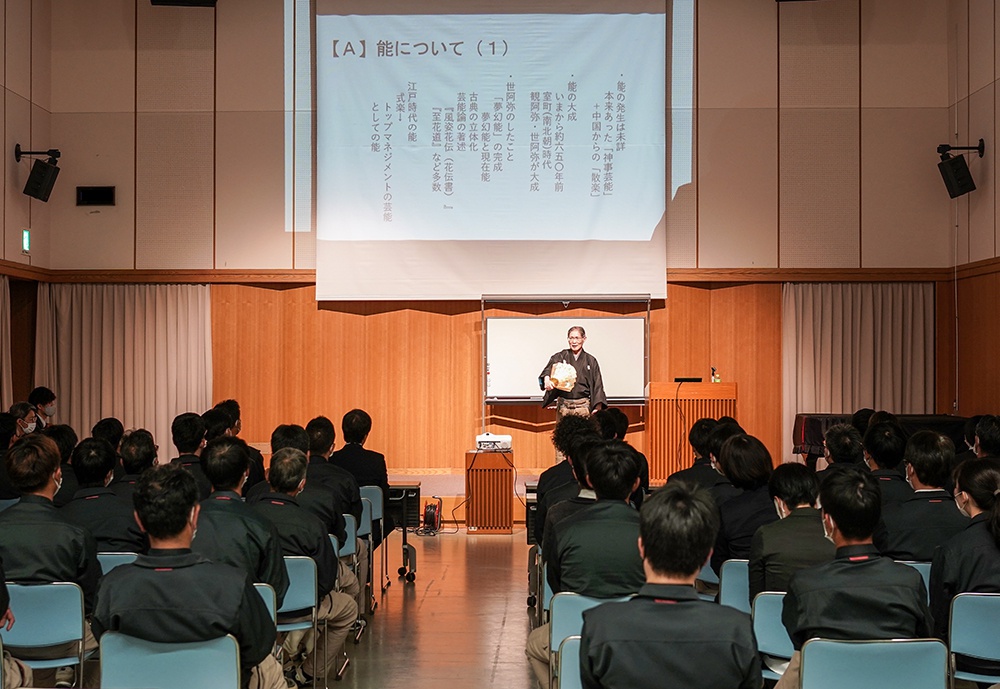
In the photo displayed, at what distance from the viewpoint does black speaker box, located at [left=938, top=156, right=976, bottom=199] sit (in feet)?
31.1

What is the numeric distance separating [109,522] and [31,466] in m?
0.56

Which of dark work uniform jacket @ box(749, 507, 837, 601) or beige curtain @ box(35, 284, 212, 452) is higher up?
beige curtain @ box(35, 284, 212, 452)

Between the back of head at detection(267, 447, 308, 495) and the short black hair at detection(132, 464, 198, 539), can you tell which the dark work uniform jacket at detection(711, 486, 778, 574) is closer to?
the back of head at detection(267, 447, 308, 495)

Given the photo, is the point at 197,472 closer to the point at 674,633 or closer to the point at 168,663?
the point at 168,663

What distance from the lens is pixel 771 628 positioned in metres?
3.53

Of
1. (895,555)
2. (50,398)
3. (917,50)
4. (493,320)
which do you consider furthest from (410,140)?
(895,555)

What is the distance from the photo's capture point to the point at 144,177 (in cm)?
1050

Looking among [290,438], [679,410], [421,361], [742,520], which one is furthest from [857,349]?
[290,438]

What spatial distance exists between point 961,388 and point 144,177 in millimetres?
A: 8716

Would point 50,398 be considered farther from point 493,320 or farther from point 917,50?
point 917,50

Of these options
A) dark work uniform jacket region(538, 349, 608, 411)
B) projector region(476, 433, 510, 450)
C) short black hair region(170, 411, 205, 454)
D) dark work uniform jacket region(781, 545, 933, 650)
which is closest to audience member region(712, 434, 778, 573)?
dark work uniform jacket region(781, 545, 933, 650)

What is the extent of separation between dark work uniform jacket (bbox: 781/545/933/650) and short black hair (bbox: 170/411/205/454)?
401 centimetres

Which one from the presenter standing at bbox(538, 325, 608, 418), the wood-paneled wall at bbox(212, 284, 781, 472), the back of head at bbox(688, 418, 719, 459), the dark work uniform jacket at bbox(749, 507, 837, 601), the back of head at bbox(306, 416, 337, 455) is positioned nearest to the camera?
the dark work uniform jacket at bbox(749, 507, 837, 601)

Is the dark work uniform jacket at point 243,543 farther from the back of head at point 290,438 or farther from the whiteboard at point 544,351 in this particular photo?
the whiteboard at point 544,351
